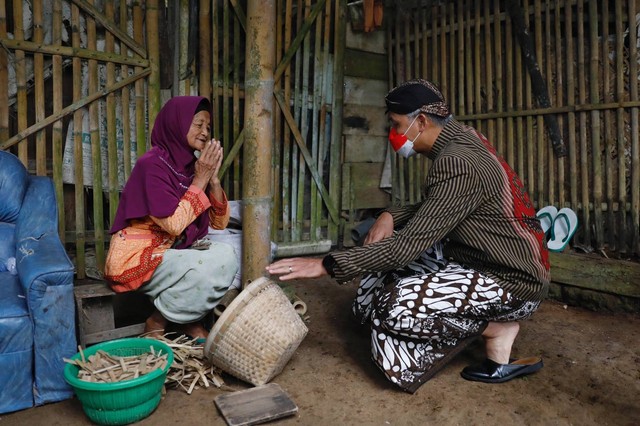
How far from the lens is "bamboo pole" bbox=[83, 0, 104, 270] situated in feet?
12.4

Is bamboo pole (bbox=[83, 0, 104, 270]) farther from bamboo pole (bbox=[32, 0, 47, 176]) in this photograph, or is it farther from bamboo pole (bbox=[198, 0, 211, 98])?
bamboo pole (bbox=[198, 0, 211, 98])

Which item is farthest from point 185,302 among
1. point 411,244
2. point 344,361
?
point 411,244

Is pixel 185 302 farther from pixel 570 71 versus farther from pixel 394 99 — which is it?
pixel 570 71

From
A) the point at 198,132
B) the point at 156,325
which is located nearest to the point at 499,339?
the point at 156,325

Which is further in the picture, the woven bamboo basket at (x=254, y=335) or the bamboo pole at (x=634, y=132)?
the bamboo pole at (x=634, y=132)

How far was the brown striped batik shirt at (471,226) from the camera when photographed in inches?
94.6

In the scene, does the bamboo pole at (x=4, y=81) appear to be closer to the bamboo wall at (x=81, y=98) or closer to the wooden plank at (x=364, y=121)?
the bamboo wall at (x=81, y=98)

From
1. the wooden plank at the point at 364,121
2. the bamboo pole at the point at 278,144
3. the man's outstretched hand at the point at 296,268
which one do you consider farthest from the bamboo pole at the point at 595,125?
the man's outstretched hand at the point at 296,268

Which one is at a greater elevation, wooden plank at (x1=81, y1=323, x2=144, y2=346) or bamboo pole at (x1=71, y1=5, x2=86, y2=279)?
bamboo pole at (x1=71, y1=5, x2=86, y2=279)

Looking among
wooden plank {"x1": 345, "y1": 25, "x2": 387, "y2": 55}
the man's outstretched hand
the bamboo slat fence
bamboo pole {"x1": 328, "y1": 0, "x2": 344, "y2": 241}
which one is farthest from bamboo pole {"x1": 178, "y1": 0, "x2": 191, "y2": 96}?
the man's outstretched hand

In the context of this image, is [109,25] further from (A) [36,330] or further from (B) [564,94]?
(B) [564,94]

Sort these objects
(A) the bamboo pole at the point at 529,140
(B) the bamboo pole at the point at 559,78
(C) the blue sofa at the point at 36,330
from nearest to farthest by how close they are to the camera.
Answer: (C) the blue sofa at the point at 36,330 < (B) the bamboo pole at the point at 559,78 < (A) the bamboo pole at the point at 529,140

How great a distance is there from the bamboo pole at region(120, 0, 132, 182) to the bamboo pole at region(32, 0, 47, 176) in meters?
0.54

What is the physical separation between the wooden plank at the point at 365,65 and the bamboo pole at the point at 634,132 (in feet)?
7.71
